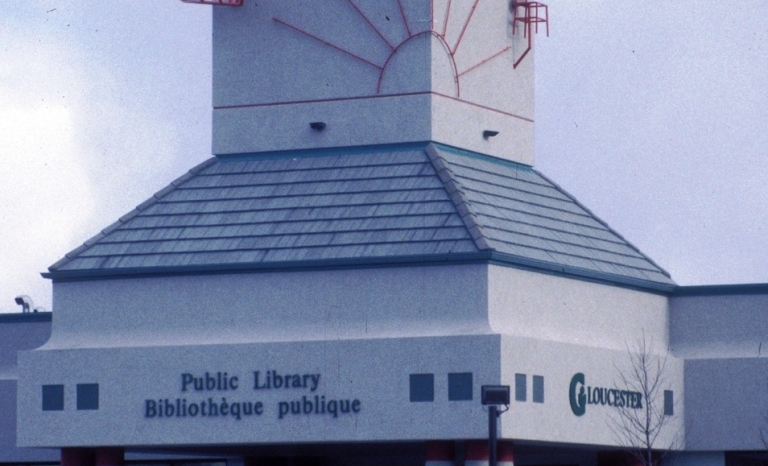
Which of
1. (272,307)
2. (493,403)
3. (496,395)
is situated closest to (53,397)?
(272,307)

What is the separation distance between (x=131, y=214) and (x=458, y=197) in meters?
8.81

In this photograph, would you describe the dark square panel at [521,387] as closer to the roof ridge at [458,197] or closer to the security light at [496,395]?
the roof ridge at [458,197]

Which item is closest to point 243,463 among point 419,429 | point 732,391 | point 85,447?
point 85,447

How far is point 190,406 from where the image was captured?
47.7 m

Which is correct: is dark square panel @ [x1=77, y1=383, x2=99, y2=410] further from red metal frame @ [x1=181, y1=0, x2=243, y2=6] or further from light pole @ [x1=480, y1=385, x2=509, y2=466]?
light pole @ [x1=480, y1=385, x2=509, y2=466]

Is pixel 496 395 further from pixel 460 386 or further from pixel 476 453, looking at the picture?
pixel 476 453

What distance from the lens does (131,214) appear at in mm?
50875

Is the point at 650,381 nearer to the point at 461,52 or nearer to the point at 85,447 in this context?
the point at 461,52

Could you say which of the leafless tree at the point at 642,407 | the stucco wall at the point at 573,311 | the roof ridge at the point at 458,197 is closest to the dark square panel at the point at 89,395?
the roof ridge at the point at 458,197

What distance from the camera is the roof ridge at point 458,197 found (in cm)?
→ 4620

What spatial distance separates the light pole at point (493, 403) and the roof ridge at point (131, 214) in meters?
12.5

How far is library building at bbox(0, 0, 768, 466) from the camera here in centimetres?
4622

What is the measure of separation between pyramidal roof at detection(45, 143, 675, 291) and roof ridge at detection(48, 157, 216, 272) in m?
0.04

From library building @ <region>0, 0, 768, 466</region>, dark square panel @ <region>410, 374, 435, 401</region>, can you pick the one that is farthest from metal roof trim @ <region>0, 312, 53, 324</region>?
dark square panel @ <region>410, 374, 435, 401</region>
